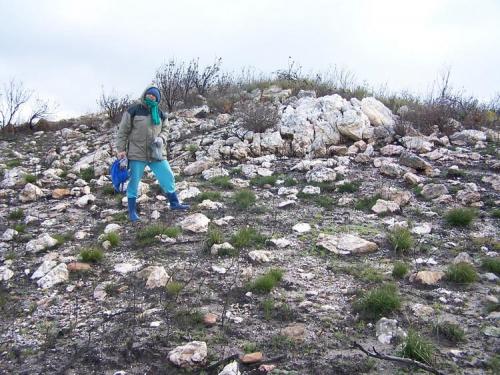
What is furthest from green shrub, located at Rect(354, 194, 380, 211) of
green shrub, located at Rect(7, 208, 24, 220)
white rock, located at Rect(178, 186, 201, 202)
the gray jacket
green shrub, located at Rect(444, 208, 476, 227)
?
green shrub, located at Rect(7, 208, 24, 220)

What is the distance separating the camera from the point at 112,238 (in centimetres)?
503

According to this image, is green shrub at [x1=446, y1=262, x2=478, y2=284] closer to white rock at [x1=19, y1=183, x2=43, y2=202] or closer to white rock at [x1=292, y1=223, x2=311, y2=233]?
white rock at [x1=292, y1=223, x2=311, y2=233]

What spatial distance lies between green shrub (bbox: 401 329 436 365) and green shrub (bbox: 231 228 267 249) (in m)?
2.23

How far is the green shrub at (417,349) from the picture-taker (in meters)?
2.88

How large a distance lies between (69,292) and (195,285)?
1.21m

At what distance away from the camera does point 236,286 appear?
4.03 m

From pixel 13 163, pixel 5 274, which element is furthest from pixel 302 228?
pixel 13 163

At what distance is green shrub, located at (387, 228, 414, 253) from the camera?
183 inches

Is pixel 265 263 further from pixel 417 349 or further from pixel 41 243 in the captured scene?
pixel 41 243

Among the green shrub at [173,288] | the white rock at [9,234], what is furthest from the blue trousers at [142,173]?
the green shrub at [173,288]

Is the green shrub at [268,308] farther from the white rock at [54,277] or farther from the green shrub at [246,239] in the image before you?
the white rock at [54,277]

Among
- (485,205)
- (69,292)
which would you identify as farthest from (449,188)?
(69,292)

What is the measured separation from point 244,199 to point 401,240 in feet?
8.07

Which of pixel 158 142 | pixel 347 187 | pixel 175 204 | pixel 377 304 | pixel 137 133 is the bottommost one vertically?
pixel 377 304
